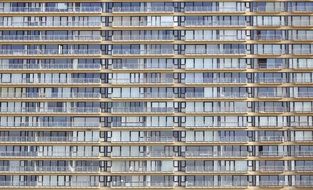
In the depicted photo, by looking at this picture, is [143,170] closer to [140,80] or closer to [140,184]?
[140,184]

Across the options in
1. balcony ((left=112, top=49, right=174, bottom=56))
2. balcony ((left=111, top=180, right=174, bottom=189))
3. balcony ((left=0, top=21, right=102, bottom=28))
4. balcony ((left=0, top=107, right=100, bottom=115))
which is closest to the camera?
balcony ((left=111, top=180, right=174, bottom=189))

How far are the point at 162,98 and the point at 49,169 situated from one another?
63.4 feet

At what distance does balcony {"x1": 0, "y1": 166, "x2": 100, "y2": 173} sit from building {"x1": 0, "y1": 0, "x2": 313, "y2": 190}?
0.47 feet

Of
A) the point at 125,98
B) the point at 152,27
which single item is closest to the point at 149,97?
the point at 125,98

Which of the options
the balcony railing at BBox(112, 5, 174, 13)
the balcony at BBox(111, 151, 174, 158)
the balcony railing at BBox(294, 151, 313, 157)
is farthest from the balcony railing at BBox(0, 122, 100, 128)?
the balcony railing at BBox(294, 151, 313, 157)

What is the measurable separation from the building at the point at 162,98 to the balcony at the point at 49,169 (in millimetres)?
145

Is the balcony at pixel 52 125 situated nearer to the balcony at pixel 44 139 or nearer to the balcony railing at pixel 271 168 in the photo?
the balcony at pixel 44 139

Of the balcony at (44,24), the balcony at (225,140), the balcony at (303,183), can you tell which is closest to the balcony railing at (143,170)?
the balcony at (225,140)

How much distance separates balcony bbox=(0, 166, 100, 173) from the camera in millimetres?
103188

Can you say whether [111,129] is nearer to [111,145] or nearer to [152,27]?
[111,145]

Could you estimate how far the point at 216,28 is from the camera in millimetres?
104438

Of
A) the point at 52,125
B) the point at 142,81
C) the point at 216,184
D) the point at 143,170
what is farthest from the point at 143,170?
the point at 52,125

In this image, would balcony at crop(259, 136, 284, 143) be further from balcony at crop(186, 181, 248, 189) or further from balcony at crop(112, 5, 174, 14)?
balcony at crop(112, 5, 174, 14)

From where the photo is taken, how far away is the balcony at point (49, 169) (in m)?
103
